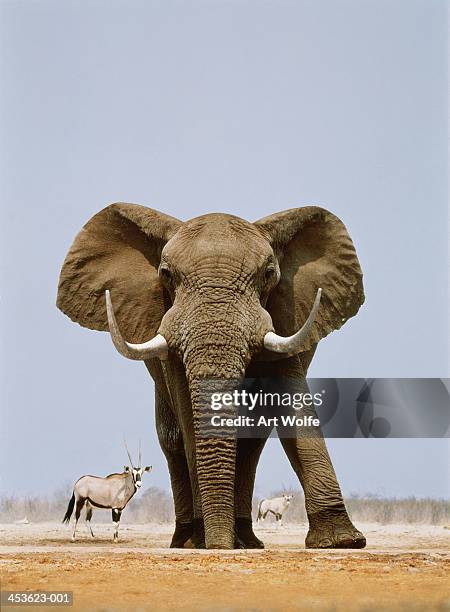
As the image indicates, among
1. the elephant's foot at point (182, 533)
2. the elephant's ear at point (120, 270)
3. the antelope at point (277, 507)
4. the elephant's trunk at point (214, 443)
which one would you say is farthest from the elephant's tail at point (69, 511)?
the elephant's trunk at point (214, 443)

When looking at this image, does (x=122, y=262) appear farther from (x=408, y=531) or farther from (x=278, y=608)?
(x=408, y=531)

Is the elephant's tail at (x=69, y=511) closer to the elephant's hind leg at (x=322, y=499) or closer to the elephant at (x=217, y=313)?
the elephant at (x=217, y=313)

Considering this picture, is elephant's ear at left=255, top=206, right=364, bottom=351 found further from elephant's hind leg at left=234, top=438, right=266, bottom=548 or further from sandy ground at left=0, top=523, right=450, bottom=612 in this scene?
sandy ground at left=0, top=523, right=450, bottom=612

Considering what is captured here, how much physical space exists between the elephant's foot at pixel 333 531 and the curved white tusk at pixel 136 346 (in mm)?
2357

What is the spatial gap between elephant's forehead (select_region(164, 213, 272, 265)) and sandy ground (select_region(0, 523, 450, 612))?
3.08 metres

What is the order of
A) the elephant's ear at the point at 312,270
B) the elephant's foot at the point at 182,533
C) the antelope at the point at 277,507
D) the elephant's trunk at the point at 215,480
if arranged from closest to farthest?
the elephant's trunk at the point at 215,480 → the elephant's ear at the point at 312,270 → the elephant's foot at the point at 182,533 → the antelope at the point at 277,507

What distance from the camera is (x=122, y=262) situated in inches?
592

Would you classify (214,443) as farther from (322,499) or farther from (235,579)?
(235,579)

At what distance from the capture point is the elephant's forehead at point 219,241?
13203mm

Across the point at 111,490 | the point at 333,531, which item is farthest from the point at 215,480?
the point at 111,490

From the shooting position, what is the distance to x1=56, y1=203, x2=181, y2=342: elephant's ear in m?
14.4

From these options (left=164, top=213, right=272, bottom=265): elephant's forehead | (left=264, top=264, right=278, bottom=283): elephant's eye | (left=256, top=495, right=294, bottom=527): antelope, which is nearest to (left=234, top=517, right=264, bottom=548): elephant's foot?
(left=264, top=264, right=278, bottom=283): elephant's eye

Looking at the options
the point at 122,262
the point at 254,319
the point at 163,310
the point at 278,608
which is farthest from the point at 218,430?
the point at 278,608

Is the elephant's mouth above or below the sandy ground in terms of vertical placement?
above
